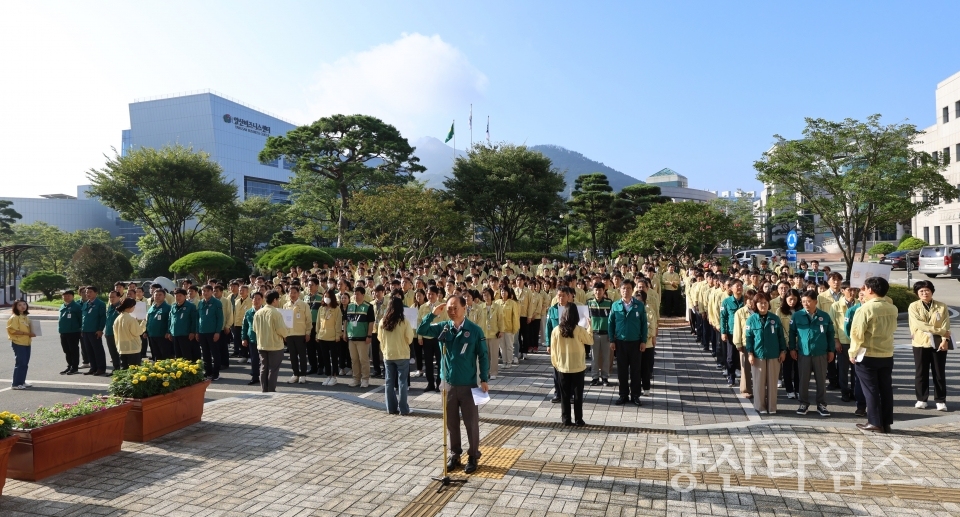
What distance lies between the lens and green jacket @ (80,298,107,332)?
12414 mm

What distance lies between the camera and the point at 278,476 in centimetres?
614

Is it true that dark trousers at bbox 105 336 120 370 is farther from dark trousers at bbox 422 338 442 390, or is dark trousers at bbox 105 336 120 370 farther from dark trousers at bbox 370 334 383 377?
dark trousers at bbox 422 338 442 390

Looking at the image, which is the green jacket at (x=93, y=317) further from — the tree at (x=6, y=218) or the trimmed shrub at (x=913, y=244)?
the tree at (x=6, y=218)

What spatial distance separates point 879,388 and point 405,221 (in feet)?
79.2

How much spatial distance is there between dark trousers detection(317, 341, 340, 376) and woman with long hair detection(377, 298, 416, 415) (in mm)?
3274

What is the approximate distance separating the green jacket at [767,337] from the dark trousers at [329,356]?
722 centimetres

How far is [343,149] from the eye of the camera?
39.5 metres

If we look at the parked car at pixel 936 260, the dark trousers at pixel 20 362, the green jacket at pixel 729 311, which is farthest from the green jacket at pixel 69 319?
the parked car at pixel 936 260

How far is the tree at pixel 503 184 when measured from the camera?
36688 millimetres

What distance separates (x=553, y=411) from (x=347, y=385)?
4158mm

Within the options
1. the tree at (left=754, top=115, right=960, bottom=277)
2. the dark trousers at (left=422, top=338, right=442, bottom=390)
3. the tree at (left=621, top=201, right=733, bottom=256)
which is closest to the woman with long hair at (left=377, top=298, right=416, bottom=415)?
the dark trousers at (left=422, top=338, right=442, bottom=390)

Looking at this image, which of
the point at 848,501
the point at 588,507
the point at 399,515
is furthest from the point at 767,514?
the point at 399,515

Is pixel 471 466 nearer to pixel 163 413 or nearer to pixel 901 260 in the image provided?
pixel 163 413

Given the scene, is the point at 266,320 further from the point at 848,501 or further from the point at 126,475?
the point at 848,501
